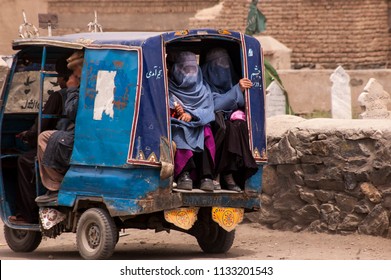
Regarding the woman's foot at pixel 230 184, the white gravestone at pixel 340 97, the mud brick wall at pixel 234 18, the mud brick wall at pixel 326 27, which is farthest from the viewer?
the mud brick wall at pixel 234 18

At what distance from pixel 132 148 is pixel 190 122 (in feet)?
2.18

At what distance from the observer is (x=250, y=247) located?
12547 mm

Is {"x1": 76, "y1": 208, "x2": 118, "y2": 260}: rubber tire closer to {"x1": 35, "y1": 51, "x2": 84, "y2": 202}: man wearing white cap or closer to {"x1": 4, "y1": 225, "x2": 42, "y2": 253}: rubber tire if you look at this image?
{"x1": 35, "y1": 51, "x2": 84, "y2": 202}: man wearing white cap

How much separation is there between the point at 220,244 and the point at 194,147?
4.10 feet

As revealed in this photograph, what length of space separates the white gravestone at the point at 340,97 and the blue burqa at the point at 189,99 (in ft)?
36.2

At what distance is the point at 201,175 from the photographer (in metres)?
11.3

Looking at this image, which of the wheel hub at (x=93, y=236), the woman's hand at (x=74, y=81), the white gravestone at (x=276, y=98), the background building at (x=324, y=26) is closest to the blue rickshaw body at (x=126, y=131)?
the wheel hub at (x=93, y=236)

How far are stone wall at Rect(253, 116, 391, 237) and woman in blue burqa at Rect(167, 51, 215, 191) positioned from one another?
1756 millimetres

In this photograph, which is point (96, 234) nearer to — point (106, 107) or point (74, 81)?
point (106, 107)

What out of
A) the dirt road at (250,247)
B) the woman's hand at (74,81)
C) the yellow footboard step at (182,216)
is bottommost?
the dirt road at (250,247)

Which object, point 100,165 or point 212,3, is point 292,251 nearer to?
point 100,165

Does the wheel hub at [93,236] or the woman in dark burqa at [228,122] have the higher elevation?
the woman in dark burqa at [228,122]

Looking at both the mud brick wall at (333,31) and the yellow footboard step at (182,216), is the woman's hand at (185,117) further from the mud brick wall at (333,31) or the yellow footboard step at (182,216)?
the mud brick wall at (333,31)

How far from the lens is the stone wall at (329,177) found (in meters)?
12.4
